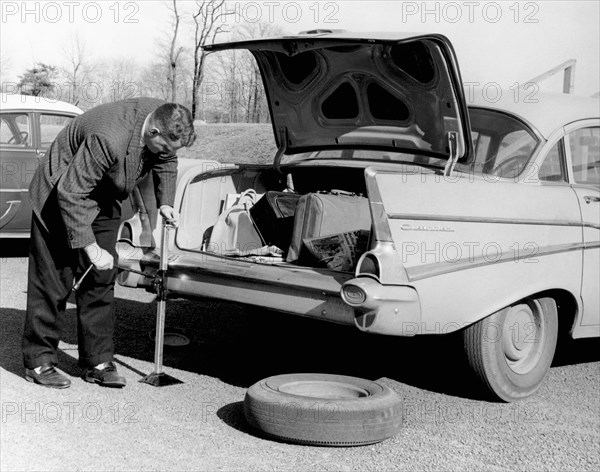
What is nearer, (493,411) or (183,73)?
(493,411)

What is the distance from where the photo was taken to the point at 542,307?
202 inches

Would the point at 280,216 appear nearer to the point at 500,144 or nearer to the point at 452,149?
the point at 452,149

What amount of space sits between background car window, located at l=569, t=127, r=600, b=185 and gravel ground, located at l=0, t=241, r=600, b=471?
130cm

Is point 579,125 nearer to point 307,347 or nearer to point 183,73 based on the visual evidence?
point 307,347

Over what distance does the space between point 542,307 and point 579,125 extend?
1234mm

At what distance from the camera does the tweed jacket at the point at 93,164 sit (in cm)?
448

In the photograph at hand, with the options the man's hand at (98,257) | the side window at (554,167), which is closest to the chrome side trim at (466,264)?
the side window at (554,167)

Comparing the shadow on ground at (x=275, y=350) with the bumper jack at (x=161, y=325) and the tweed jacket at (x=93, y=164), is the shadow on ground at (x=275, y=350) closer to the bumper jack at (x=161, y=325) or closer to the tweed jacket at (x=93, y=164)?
the bumper jack at (x=161, y=325)

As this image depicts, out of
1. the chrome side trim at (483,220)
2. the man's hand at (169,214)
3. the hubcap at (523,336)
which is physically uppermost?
the chrome side trim at (483,220)

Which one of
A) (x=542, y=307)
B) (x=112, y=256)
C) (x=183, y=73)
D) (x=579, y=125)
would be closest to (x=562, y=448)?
(x=542, y=307)

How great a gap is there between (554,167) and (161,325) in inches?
101

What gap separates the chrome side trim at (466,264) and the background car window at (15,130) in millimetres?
6842

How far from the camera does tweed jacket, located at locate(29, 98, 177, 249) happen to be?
4.48m

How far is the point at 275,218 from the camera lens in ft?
18.5
